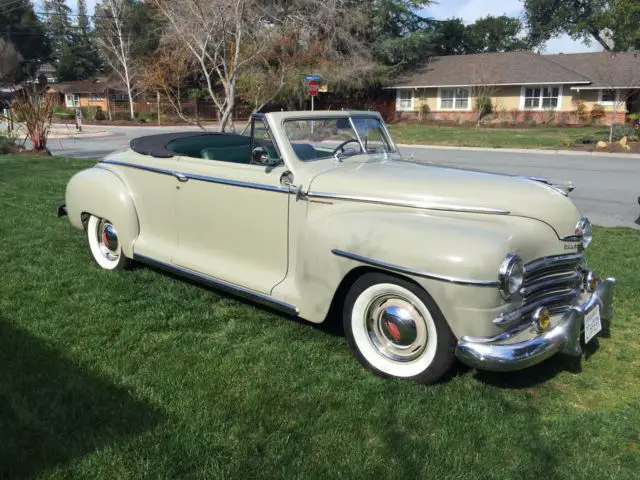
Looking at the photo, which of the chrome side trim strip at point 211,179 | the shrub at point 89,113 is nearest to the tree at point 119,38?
the shrub at point 89,113

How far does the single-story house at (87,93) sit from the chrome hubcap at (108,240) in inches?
1976

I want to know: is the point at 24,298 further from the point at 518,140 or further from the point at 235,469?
the point at 518,140

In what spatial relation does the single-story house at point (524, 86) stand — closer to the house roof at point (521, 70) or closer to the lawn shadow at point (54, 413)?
the house roof at point (521, 70)

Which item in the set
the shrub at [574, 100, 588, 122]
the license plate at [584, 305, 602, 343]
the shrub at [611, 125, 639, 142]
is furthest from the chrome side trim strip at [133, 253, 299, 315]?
the shrub at [574, 100, 588, 122]

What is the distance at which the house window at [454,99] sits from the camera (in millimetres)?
38303

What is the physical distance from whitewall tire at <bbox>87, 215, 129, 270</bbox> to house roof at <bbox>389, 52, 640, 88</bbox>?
33587 millimetres

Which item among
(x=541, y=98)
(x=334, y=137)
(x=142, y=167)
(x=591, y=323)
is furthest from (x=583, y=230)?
(x=541, y=98)

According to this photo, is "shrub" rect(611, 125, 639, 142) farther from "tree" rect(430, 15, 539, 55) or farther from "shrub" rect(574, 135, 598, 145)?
"tree" rect(430, 15, 539, 55)

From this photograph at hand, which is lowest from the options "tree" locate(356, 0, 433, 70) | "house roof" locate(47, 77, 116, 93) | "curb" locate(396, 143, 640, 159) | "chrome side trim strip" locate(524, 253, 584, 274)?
"curb" locate(396, 143, 640, 159)

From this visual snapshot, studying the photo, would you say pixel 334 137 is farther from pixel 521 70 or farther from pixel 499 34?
pixel 499 34

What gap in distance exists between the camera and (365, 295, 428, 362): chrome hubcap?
11.0 feet

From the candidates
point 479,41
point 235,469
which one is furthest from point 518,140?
point 479,41

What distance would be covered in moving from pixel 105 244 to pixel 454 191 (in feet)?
12.0

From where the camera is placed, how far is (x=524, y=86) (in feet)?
118
